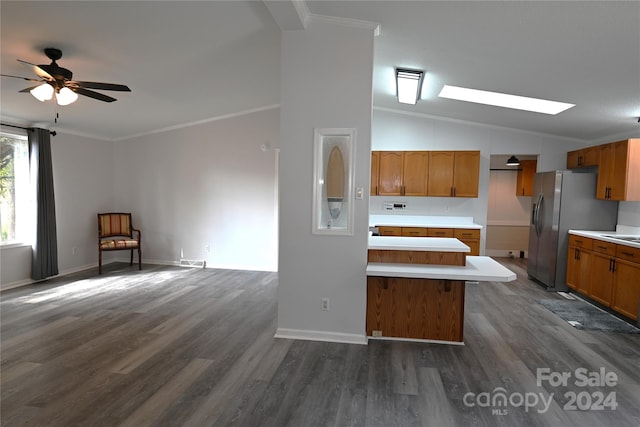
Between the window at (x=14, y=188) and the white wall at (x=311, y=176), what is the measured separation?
4291 millimetres

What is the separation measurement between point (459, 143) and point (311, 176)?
3.65 metres

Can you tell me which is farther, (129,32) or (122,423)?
(129,32)

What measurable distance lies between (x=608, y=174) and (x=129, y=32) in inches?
226

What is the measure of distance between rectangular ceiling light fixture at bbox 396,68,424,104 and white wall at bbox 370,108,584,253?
3.66 feet

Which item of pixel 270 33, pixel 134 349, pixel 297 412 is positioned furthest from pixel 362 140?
pixel 134 349

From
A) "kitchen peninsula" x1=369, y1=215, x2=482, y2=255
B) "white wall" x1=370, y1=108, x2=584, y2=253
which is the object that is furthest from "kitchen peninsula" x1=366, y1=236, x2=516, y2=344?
"white wall" x1=370, y1=108, x2=584, y2=253

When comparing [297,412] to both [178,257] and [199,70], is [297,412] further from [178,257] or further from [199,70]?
[178,257]

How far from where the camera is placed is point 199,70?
399 centimetres

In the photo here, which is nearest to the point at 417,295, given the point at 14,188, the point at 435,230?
the point at 435,230

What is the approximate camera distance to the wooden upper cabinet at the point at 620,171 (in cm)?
422

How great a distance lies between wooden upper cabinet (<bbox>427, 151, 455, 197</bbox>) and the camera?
5590 millimetres

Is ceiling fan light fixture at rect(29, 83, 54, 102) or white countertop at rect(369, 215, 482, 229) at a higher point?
ceiling fan light fixture at rect(29, 83, 54, 102)

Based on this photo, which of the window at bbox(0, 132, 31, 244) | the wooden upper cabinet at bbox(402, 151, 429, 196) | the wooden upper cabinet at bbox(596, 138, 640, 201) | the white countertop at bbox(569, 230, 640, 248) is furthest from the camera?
the wooden upper cabinet at bbox(402, 151, 429, 196)

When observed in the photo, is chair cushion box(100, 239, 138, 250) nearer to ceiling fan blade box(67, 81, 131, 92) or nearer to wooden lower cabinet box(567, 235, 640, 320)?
ceiling fan blade box(67, 81, 131, 92)
